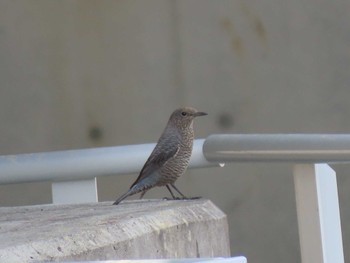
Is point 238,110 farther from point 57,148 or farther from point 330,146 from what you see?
point 330,146

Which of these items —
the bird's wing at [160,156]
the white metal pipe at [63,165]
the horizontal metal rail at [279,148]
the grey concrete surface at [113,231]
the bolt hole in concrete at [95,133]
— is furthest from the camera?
the bolt hole in concrete at [95,133]

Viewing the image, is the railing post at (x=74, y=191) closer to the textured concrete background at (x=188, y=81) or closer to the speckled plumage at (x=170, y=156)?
the speckled plumage at (x=170, y=156)

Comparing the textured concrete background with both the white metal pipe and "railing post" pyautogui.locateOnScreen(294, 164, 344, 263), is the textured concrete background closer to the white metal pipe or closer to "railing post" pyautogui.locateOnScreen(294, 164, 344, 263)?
the white metal pipe

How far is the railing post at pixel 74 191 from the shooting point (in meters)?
3.65

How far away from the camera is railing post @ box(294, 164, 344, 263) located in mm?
3078

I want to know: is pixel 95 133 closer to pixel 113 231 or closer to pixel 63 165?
pixel 63 165

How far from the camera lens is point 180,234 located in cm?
294

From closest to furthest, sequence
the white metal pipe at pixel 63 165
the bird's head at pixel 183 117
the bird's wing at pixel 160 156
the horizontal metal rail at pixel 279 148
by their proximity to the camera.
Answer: the horizontal metal rail at pixel 279 148 → the white metal pipe at pixel 63 165 → the bird's wing at pixel 160 156 → the bird's head at pixel 183 117

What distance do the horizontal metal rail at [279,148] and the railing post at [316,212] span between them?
52mm

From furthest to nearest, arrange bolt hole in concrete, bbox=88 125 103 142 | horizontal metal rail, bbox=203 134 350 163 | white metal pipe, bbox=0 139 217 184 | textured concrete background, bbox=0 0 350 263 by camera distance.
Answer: bolt hole in concrete, bbox=88 125 103 142, textured concrete background, bbox=0 0 350 263, white metal pipe, bbox=0 139 217 184, horizontal metal rail, bbox=203 134 350 163

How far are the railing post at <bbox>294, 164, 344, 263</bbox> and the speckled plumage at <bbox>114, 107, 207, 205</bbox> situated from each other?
859 millimetres

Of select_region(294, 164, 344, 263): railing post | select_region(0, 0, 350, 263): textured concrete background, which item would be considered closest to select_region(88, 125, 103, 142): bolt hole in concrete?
select_region(0, 0, 350, 263): textured concrete background

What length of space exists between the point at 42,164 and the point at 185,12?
269 centimetres

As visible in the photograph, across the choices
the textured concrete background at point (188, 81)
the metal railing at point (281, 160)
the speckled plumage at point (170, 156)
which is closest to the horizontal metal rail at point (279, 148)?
the metal railing at point (281, 160)
